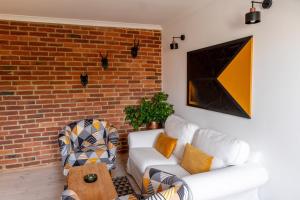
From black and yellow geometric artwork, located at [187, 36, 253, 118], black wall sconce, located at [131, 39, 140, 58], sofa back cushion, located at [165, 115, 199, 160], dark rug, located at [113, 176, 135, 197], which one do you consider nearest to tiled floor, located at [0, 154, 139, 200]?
dark rug, located at [113, 176, 135, 197]

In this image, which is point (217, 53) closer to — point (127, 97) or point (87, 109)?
point (127, 97)

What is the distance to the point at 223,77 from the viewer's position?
236 centimetres

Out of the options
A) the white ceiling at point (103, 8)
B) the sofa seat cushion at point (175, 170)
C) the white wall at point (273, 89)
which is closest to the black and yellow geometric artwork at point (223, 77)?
the white wall at point (273, 89)

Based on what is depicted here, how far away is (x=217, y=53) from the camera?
2438mm

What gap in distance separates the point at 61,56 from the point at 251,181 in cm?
300

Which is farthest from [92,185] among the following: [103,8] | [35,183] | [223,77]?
[103,8]

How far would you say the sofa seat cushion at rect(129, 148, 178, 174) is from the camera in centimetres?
246

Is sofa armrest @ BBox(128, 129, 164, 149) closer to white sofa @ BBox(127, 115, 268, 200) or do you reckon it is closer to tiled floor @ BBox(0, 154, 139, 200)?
white sofa @ BBox(127, 115, 268, 200)

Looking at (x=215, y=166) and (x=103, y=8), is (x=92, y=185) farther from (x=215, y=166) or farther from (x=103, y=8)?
(x=103, y=8)

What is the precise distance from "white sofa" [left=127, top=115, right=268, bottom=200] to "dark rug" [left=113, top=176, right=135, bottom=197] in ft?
0.42

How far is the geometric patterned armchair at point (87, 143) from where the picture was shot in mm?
2689

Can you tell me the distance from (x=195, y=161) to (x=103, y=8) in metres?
2.17

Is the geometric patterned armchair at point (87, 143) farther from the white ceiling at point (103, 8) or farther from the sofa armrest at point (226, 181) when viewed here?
the white ceiling at point (103, 8)

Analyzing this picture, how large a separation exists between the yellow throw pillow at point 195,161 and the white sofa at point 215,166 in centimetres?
6
